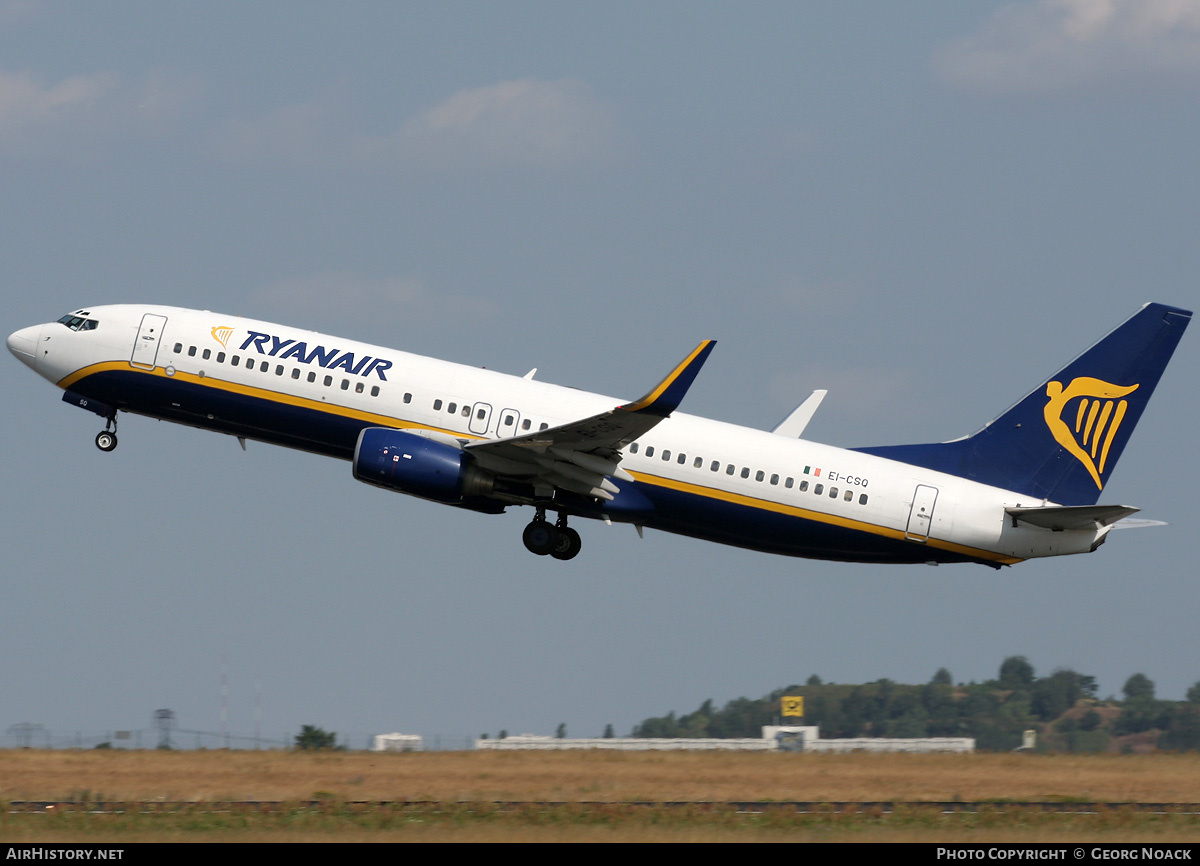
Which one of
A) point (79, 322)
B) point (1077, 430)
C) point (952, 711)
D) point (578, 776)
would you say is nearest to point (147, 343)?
point (79, 322)

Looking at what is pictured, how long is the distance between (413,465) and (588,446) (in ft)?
13.5

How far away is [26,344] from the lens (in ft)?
130

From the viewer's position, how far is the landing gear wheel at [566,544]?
3834 cm

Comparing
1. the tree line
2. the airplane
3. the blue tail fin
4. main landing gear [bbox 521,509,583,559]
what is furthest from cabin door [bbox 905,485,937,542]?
the tree line

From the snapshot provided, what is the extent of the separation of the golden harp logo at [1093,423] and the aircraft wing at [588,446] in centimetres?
1143

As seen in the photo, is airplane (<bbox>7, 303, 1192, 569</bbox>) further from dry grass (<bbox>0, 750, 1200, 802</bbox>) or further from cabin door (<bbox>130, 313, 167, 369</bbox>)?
dry grass (<bbox>0, 750, 1200, 802</bbox>)

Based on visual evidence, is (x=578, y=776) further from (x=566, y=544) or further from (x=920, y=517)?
(x=920, y=517)

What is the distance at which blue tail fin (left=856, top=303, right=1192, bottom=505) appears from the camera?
38.1 meters

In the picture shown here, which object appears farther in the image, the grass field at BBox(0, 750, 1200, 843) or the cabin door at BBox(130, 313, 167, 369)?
the cabin door at BBox(130, 313, 167, 369)

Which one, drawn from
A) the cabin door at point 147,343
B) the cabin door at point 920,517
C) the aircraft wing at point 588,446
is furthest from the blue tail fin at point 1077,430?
the cabin door at point 147,343

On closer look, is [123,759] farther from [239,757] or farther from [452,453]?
[452,453]

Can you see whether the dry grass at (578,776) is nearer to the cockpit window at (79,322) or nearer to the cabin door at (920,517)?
the cabin door at (920,517)

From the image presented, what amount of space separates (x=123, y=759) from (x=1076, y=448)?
24531mm

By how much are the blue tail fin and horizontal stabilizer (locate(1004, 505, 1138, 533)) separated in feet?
5.31
